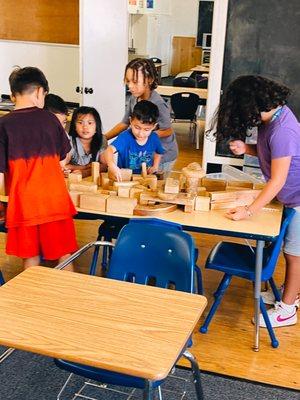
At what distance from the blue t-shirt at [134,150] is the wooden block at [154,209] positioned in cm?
59

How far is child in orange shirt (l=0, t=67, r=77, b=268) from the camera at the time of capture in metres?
2.48

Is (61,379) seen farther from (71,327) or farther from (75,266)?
(75,266)

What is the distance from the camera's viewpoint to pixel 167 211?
2.62 meters

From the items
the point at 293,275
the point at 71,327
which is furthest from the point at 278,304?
the point at 71,327

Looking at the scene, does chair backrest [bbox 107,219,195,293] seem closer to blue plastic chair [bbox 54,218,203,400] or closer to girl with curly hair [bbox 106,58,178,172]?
blue plastic chair [bbox 54,218,203,400]

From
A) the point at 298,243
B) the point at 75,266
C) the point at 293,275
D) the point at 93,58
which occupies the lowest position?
the point at 75,266

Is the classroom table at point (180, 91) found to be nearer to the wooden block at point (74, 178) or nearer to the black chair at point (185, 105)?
the black chair at point (185, 105)

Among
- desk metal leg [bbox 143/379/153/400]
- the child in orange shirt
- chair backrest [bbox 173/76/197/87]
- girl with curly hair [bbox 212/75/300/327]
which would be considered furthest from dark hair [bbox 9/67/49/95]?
chair backrest [bbox 173/76/197/87]

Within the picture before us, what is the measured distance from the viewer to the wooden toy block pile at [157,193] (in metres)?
2.63

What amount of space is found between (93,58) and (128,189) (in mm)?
3229

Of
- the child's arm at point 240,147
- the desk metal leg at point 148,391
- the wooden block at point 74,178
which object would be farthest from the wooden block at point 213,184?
the desk metal leg at point 148,391

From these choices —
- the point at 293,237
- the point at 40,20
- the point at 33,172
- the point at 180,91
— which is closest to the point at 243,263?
the point at 293,237

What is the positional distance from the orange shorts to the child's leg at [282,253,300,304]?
1.18 metres

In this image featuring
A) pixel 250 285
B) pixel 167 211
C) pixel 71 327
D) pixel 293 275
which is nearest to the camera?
pixel 71 327
